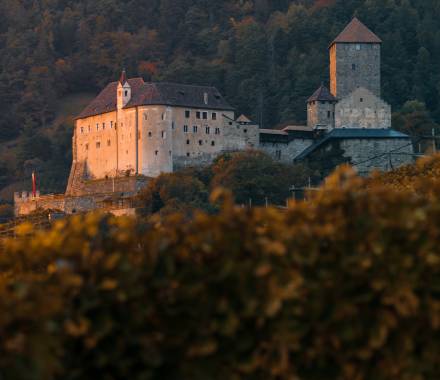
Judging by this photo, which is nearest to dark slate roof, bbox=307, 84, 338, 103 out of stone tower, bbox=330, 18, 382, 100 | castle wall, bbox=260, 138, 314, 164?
stone tower, bbox=330, 18, 382, 100

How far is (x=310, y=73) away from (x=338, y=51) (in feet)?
57.5

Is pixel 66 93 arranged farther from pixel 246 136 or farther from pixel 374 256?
pixel 374 256

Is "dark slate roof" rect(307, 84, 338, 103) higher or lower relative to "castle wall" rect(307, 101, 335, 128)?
higher

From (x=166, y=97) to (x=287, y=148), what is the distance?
771 centimetres

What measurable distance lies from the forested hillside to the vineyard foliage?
7545 cm

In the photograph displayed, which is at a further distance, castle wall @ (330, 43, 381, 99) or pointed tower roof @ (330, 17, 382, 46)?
pointed tower roof @ (330, 17, 382, 46)

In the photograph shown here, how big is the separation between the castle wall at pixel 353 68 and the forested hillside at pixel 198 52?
367 centimetres

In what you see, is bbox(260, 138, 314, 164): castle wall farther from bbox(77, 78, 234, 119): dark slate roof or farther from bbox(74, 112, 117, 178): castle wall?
bbox(74, 112, 117, 178): castle wall

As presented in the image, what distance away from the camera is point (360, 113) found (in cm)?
8581

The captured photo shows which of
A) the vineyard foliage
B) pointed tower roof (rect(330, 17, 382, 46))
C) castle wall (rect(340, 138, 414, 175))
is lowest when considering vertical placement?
the vineyard foliage

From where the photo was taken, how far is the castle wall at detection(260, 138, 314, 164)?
280 ft

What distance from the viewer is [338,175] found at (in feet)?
58.0

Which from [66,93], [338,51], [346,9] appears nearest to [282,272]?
[338,51]

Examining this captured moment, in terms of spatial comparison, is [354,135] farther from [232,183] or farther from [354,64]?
[232,183]
